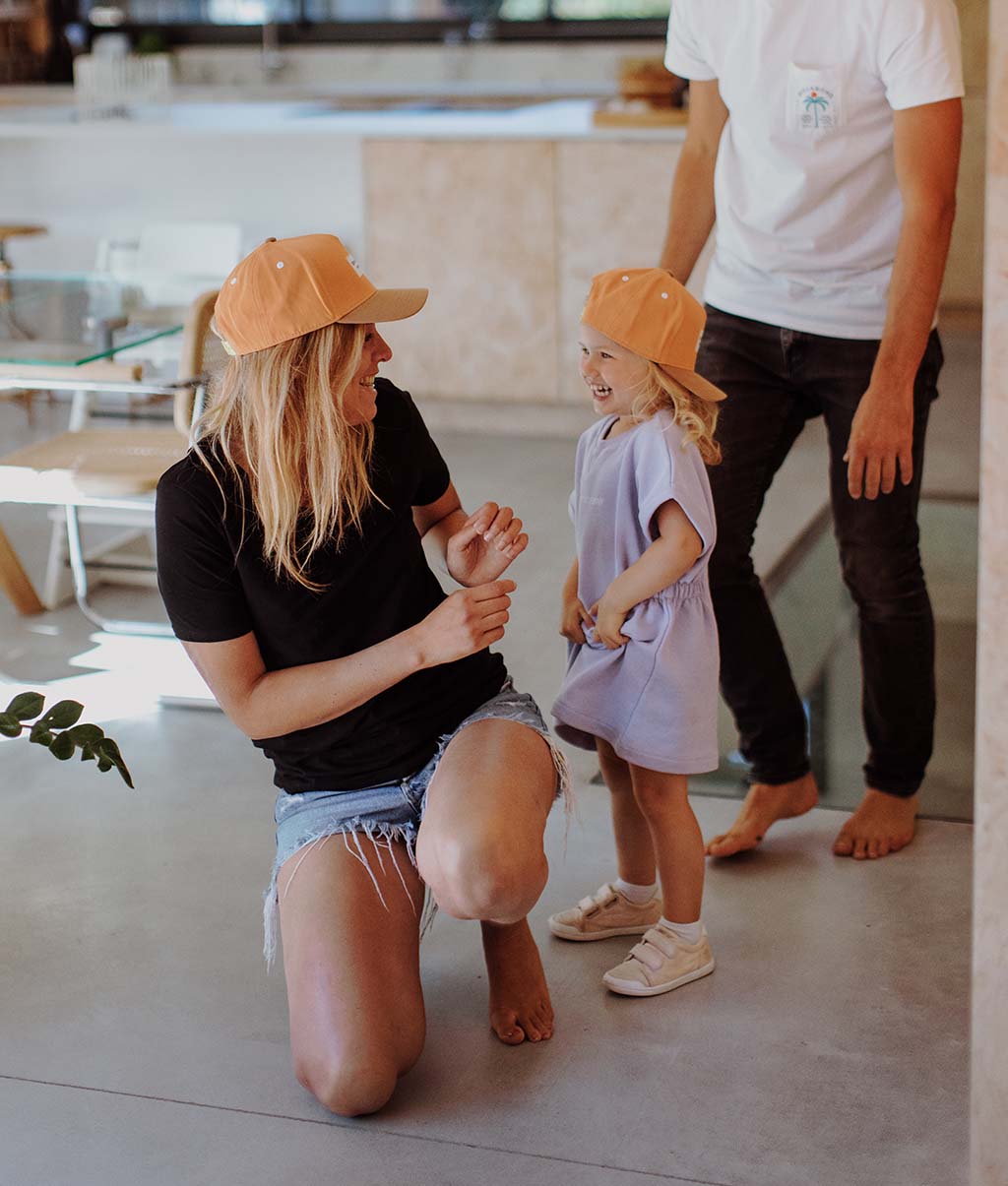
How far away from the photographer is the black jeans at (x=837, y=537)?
2.49 meters

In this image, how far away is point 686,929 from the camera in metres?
2.24

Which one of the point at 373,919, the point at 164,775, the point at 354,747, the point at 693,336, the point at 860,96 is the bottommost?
the point at 164,775

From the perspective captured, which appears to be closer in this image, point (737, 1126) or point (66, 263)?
point (737, 1126)

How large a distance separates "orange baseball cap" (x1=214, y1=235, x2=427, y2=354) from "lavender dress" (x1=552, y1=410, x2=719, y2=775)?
15.0 inches

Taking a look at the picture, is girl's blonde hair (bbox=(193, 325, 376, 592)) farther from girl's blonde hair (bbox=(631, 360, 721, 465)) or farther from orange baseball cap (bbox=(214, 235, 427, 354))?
girl's blonde hair (bbox=(631, 360, 721, 465))

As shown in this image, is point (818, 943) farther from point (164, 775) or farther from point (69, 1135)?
point (164, 775)

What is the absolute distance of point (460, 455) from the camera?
5375 mm

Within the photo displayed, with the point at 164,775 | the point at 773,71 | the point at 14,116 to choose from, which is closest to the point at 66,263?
the point at 14,116

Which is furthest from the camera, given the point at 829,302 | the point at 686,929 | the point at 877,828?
the point at 877,828

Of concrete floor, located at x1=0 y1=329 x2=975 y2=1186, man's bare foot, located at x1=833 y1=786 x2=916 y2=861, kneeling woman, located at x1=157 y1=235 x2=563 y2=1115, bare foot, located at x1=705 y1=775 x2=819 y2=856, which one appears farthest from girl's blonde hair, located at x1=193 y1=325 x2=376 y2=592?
man's bare foot, located at x1=833 y1=786 x2=916 y2=861

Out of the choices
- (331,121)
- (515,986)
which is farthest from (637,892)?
(331,121)

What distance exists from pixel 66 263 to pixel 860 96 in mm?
4823

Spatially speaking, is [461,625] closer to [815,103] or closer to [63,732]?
[63,732]

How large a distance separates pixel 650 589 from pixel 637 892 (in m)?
0.52
